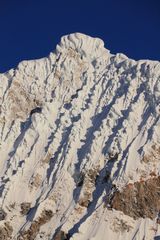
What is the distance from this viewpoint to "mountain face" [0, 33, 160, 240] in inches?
6117

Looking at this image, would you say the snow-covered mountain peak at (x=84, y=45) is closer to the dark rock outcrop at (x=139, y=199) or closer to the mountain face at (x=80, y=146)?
the mountain face at (x=80, y=146)

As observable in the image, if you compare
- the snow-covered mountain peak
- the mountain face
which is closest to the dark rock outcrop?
the mountain face

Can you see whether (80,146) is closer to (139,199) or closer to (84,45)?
(139,199)

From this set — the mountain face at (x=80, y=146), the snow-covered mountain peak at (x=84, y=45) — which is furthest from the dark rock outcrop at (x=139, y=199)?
the snow-covered mountain peak at (x=84, y=45)

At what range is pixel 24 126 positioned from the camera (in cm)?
18588

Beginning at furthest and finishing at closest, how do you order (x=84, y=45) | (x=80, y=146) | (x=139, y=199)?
(x=84, y=45) → (x=80, y=146) → (x=139, y=199)

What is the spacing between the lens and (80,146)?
172m

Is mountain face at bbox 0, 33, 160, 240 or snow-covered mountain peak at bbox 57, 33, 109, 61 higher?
snow-covered mountain peak at bbox 57, 33, 109, 61

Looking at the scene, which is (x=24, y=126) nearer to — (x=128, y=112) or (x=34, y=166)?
(x=34, y=166)

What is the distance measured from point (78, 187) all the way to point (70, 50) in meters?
47.4

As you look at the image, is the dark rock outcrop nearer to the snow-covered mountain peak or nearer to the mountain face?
the mountain face

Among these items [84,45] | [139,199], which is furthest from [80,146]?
[84,45]

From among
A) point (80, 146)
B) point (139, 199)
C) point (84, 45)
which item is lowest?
point (139, 199)

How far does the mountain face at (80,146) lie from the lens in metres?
155
